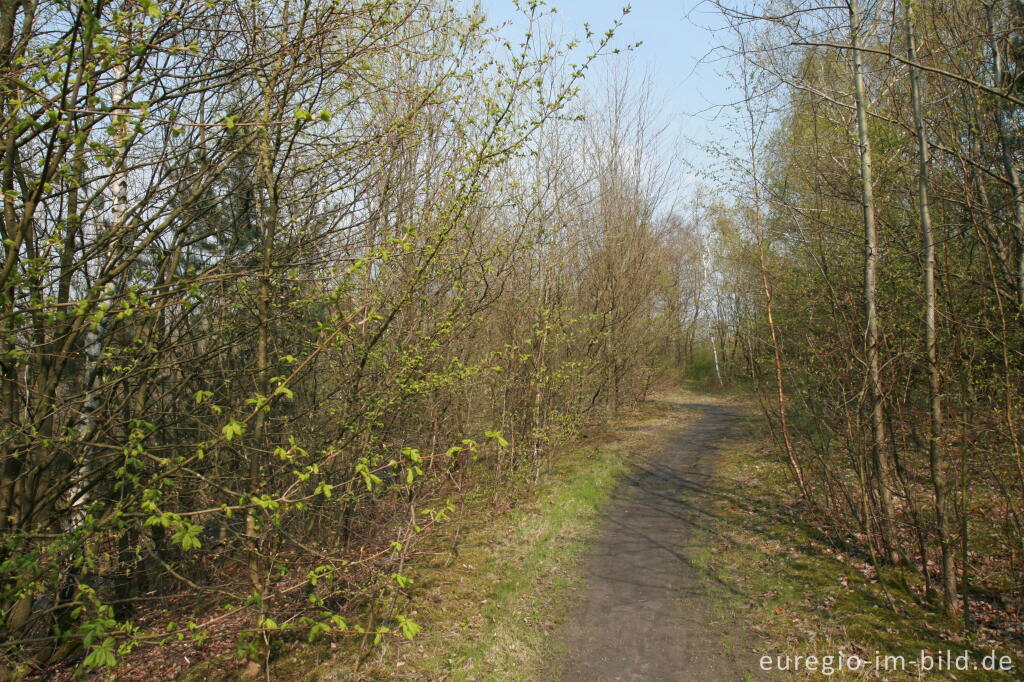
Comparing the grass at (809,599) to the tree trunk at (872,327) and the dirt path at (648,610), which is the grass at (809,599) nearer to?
the dirt path at (648,610)

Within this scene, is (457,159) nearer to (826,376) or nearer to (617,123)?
(826,376)

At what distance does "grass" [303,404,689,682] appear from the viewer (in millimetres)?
5168

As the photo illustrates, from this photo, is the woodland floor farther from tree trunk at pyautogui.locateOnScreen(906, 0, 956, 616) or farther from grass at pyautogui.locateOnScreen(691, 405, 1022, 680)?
tree trunk at pyautogui.locateOnScreen(906, 0, 956, 616)

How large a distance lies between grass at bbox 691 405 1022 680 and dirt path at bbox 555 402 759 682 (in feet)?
0.78

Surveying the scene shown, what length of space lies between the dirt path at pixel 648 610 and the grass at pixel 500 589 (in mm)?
250

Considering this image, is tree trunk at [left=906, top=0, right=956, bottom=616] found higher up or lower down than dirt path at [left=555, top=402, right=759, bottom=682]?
higher up

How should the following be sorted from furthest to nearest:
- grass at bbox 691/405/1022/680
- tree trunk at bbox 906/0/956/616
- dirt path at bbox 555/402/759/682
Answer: tree trunk at bbox 906/0/956/616 → dirt path at bbox 555/402/759/682 → grass at bbox 691/405/1022/680

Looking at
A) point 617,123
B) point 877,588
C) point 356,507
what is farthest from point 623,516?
point 617,123

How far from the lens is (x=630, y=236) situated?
567 inches

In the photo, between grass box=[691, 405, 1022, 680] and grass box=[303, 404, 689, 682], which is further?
grass box=[303, 404, 689, 682]

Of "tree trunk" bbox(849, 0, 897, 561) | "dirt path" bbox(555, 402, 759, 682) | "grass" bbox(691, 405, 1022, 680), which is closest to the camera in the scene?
"grass" bbox(691, 405, 1022, 680)

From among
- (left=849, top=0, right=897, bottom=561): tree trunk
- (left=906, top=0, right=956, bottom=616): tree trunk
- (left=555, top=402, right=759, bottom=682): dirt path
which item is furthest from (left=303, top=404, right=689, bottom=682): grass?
(left=906, top=0, right=956, bottom=616): tree trunk

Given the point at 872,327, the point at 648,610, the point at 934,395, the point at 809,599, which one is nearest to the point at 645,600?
the point at 648,610

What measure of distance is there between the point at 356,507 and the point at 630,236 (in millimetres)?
10453
